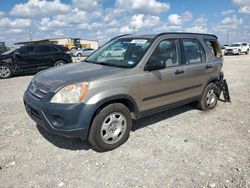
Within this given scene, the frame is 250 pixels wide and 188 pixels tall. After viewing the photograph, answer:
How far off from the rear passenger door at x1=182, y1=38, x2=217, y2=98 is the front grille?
9.13 ft

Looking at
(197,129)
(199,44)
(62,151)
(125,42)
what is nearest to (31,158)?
(62,151)

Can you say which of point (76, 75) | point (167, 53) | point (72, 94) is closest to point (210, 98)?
point (167, 53)

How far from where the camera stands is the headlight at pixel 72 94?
10.7ft

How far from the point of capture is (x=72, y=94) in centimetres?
328

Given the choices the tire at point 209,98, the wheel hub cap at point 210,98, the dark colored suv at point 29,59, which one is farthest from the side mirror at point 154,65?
the dark colored suv at point 29,59

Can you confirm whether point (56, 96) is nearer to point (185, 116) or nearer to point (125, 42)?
point (125, 42)

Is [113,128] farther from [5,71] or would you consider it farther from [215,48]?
[5,71]

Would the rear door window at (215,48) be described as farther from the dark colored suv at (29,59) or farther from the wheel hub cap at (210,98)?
the dark colored suv at (29,59)

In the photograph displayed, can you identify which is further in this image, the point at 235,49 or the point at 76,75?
the point at 235,49

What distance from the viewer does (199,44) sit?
5.28 m

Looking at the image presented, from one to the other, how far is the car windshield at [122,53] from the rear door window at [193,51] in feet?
3.43

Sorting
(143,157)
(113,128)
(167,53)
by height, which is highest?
(167,53)

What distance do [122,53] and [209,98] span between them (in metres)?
2.66

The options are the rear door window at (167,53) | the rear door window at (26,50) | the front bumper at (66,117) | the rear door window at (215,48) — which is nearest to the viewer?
the front bumper at (66,117)
